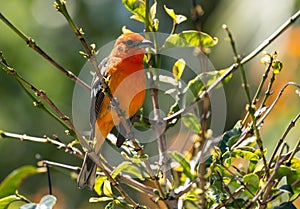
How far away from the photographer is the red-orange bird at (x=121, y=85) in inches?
86.8

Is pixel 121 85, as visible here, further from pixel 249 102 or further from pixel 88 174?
pixel 249 102

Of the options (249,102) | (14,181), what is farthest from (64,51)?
(249,102)

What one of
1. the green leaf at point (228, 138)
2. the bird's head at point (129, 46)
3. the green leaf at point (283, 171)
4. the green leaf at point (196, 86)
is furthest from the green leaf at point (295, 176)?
the bird's head at point (129, 46)

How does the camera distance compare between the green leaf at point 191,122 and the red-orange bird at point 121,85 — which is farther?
the red-orange bird at point 121,85

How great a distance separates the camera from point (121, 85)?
2.45 m

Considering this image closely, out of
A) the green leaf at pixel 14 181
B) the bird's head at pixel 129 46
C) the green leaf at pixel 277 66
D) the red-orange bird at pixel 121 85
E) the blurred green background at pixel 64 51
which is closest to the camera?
the green leaf at pixel 277 66

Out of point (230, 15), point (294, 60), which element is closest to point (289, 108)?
point (294, 60)

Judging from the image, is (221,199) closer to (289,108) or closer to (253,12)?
(289,108)

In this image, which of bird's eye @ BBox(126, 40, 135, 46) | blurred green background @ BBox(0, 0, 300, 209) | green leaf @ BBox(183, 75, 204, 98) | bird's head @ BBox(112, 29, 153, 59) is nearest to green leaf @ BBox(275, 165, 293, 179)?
green leaf @ BBox(183, 75, 204, 98)

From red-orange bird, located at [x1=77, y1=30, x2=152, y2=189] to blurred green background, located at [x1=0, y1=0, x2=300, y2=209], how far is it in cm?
199

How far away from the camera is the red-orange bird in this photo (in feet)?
7.24

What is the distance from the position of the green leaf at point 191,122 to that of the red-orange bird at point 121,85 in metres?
0.48

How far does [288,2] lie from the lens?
4.32 metres

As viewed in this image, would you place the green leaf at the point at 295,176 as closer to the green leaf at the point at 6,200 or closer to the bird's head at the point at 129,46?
the green leaf at the point at 6,200
